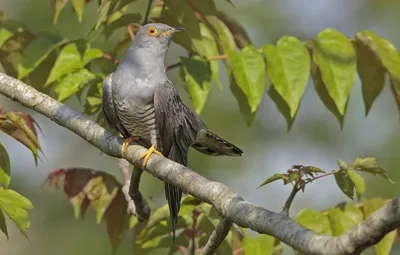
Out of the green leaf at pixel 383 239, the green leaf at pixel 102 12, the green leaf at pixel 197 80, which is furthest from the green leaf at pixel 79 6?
the green leaf at pixel 383 239

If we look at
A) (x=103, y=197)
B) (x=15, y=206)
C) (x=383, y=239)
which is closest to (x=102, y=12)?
(x=103, y=197)

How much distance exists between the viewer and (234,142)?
8.85 m

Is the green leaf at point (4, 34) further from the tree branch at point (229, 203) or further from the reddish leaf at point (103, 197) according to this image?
the reddish leaf at point (103, 197)

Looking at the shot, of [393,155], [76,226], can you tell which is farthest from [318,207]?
[76,226]

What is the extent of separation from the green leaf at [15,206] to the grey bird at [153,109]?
0.95m

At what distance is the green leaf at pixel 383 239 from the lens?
9.15 ft

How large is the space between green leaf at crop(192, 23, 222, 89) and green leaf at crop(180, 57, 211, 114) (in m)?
0.06

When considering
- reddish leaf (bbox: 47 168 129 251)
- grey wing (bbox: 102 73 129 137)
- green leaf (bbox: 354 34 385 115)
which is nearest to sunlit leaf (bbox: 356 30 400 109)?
→ green leaf (bbox: 354 34 385 115)

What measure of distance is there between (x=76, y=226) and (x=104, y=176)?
18.5ft

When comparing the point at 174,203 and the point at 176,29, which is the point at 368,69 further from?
the point at 174,203

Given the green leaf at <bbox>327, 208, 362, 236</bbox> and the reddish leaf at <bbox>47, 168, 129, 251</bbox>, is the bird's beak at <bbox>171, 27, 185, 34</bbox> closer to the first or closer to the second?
the reddish leaf at <bbox>47, 168, 129, 251</bbox>

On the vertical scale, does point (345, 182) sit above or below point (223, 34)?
below

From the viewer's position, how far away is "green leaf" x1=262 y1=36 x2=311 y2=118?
2916 mm

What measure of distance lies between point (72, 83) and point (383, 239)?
145cm
